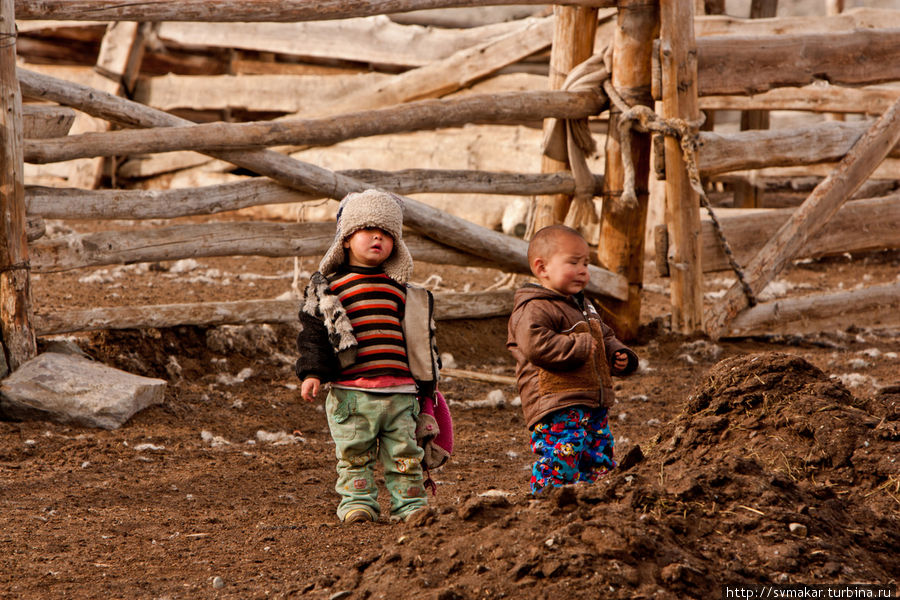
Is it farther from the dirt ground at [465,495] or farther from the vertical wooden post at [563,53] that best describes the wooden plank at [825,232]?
the vertical wooden post at [563,53]

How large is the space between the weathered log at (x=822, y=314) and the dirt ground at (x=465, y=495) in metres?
0.59

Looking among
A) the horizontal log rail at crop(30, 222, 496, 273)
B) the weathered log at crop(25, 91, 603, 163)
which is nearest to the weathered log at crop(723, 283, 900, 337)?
the weathered log at crop(25, 91, 603, 163)

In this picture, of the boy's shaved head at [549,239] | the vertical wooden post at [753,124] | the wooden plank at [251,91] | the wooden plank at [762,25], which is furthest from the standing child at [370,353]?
the vertical wooden post at [753,124]

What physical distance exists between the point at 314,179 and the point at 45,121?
4.39 feet

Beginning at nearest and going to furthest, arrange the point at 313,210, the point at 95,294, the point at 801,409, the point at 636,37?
the point at 801,409 → the point at 636,37 → the point at 95,294 → the point at 313,210

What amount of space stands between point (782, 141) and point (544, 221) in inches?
62.4

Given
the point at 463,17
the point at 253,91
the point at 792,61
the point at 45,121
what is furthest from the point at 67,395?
the point at 463,17

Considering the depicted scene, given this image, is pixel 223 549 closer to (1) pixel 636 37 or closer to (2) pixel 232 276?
(1) pixel 636 37

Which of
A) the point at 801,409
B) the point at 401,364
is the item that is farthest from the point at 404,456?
the point at 801,409

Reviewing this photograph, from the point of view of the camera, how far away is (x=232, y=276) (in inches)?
296

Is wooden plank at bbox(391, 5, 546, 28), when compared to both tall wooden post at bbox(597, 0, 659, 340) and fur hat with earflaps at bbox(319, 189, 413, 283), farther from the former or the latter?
fur hat with earflaps at bbox(319, 189, 413, 283)

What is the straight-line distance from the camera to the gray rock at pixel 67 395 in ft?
14.5

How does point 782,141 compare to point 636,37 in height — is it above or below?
below

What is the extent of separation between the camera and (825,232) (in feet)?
20.8
